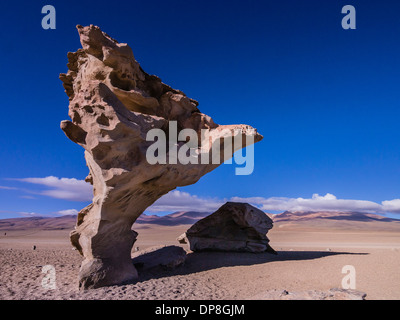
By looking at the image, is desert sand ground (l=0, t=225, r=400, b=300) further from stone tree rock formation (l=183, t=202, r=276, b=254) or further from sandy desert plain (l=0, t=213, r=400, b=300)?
stone tree rock formation (l=183, t=202, r=276, b=254)

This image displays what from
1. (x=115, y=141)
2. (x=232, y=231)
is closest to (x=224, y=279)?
(x=232, y=231)

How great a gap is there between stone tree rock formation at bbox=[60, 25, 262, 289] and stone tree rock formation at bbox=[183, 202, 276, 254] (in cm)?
401

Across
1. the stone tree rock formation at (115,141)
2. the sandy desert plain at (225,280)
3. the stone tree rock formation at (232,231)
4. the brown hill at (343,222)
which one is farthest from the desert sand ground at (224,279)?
the brown hill at (343,222)

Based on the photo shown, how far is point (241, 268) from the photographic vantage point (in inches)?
426

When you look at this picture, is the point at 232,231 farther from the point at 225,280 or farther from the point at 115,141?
the point at 115,141

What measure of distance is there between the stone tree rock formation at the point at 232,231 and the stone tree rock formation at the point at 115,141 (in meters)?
4.01

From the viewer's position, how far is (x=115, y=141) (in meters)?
8.25

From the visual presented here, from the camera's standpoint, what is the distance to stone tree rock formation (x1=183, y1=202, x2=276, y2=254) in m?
14.1

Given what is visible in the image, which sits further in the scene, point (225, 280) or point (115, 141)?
point (225, 280)

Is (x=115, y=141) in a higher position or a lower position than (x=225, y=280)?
higher

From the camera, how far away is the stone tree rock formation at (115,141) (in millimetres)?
8258

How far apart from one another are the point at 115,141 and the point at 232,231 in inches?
358
